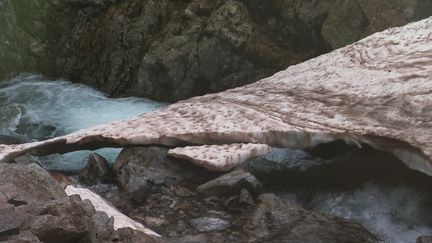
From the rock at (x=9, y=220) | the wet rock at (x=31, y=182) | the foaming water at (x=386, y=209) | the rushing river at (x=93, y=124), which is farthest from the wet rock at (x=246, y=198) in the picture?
the rock at (x=9, y=220)

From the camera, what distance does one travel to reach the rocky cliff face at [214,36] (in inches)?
486

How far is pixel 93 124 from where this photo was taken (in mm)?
11672

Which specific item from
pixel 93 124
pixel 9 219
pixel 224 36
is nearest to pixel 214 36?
pixel 224 36

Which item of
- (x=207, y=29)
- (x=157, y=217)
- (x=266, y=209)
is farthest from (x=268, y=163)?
(x=207, y=29)

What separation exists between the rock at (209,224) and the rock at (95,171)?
172 cm

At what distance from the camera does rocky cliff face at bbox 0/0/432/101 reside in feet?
40.5

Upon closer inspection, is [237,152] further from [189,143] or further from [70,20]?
[70,20]

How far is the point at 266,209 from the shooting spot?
642 cm

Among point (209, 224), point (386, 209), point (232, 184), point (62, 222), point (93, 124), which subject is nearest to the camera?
point (62, 222)

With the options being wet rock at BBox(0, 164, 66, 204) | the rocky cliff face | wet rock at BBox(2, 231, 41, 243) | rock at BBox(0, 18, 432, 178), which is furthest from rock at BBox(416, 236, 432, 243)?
the rocky cliff face

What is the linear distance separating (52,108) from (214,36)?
400 cm

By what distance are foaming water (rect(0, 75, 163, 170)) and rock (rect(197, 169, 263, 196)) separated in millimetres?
5374

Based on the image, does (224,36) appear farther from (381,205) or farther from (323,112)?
(381,205)

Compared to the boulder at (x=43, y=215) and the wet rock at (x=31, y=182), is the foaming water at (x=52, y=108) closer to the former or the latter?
the wet rock at (x=31, y=182)
